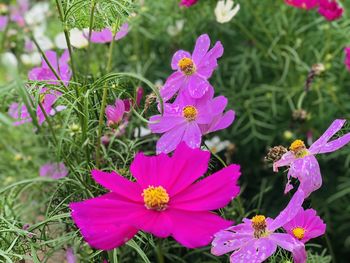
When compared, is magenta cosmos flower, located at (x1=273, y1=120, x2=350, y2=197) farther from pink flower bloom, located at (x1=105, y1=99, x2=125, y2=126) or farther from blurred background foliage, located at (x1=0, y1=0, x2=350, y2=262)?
blurred background foliage, located at (x1=0, y1=0, x2=350, y2=262)

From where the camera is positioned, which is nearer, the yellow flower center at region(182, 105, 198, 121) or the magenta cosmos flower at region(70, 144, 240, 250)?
the magenta cosmos flower at region(70, 144, 240, 250)

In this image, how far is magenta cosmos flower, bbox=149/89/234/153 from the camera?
0.83 m

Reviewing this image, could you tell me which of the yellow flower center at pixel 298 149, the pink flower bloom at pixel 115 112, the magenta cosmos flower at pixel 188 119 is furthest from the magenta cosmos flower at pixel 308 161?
the pink flower bloom at pixel 115 112

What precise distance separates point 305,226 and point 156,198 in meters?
0.19

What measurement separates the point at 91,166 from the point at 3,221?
161 mm

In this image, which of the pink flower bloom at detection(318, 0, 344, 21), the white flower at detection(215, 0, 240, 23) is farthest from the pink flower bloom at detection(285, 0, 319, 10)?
the white flower at detection(215, 0, 240, 23)

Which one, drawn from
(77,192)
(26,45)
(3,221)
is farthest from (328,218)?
(26,45)

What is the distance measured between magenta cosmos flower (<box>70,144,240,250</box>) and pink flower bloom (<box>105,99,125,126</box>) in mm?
125

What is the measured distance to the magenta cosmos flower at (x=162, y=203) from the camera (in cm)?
63

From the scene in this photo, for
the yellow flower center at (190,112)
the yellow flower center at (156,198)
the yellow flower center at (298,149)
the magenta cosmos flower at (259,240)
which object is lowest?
the magenta cosmos flower at (259,240)

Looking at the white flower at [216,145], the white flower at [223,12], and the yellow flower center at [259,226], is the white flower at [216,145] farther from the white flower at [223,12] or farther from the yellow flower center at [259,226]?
the yellow flower center at [259,226]

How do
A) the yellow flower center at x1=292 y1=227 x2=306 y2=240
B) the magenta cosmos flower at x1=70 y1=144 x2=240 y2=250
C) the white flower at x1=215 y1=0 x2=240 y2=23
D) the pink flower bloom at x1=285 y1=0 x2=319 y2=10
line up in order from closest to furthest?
the magenta cosmos flower at x1=70 y1=144 x2=240 y2=250 → the yellow flower center at x1=292 y1=227 x2=306 y2=240 → the white flower at x1=215 y1=0 x2=240 y2=23 → the pink flower bloom at x1=285 y1=0 x2=319 y2=10

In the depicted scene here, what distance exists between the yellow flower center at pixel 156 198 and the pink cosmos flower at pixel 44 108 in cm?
20

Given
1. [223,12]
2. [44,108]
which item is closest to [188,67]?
[44,108]
